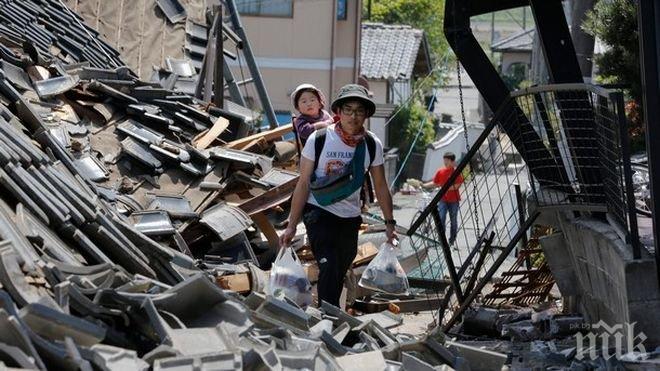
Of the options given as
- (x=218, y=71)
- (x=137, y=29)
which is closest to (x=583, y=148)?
(x=218, y=71)

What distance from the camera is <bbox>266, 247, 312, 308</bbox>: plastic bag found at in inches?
347

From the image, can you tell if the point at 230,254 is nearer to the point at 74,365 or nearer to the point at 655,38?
the point at 655,38

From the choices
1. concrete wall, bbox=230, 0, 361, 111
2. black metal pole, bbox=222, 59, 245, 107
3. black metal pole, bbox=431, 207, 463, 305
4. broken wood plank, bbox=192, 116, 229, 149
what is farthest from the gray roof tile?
black metal pole, bbox=431, 207, 463, 305

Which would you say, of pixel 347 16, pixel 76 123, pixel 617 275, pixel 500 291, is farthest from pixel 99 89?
pixel 347 16

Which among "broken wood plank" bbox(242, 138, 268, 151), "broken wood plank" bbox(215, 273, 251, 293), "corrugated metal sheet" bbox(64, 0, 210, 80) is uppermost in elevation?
"corrugated metal sheet" bbox(64, 0, 210, 80)

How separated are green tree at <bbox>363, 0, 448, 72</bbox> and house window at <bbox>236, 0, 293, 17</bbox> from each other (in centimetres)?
1867

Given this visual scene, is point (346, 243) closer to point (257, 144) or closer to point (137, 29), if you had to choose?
point (257, 144)

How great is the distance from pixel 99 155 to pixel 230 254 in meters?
1.53

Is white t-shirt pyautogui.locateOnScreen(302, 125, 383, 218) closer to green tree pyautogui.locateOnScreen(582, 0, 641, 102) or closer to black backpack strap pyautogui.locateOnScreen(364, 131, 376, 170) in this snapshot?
black backpack strap pyautogui.locateOnScreen(364, 131, 376, 170)

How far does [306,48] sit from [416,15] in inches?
816

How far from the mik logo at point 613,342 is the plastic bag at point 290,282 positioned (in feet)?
5.78

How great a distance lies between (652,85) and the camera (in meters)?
8.72

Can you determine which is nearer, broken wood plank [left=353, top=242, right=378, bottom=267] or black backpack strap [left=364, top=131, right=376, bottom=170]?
black backpack strap [left=364, top=131, right=376, bottom=170]

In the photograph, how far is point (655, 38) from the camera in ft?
28.4
